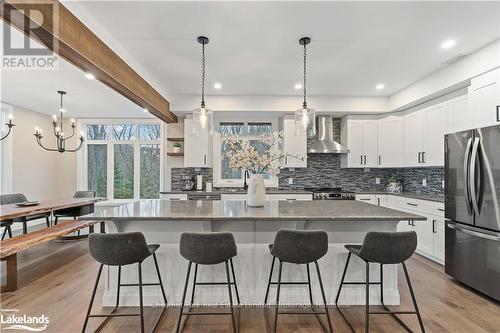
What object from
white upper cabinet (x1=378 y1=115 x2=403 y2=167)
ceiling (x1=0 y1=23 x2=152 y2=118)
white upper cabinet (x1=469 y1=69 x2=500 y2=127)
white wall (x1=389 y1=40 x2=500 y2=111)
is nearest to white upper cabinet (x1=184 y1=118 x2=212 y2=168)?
ceiling (x1=0 y1=23 x2=152 y2=118)

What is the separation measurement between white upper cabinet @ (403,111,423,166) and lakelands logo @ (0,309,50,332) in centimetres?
529

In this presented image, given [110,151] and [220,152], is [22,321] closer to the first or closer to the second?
[220,152]

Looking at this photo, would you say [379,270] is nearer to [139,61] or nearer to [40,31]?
[40,31]

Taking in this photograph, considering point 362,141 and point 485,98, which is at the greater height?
point 485,98

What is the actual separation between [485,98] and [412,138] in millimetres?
1618

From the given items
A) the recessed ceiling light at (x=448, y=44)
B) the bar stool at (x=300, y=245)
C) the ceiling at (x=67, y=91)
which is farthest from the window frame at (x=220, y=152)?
the bar stool at (x=300, y=245)

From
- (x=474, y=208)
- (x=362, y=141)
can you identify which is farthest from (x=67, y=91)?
(x=474, y=208)

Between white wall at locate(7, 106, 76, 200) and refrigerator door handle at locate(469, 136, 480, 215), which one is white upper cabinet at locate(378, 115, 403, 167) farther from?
white wall at locate(7, 106, 76, 200)

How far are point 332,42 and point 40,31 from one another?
2620 millimetres

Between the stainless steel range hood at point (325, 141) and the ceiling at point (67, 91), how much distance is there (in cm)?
367

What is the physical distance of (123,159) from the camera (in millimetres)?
6211

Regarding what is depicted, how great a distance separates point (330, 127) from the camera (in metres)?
5.21

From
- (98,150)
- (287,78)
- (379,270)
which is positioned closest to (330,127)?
(287,78)

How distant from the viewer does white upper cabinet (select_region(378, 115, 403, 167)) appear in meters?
4.82
